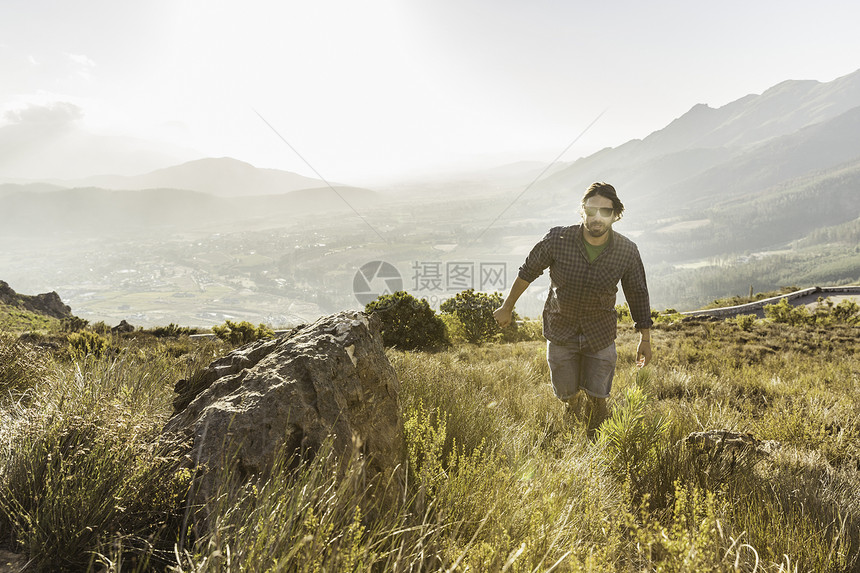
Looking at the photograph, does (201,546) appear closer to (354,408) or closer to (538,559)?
(354,408)

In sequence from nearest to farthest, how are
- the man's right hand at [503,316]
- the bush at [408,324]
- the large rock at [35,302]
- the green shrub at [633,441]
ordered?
the green shrub at [633,441] < the man's right hand at [503,316] < the bush at [408,324] < the large rock at [35,302]

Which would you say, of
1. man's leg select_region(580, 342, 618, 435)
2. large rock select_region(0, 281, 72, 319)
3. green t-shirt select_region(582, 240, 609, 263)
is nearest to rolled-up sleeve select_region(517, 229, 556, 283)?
green t-shirt select_region(582, 240, 609, 263)

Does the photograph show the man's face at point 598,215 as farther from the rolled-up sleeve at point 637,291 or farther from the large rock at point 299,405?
the large rock at point 299,405

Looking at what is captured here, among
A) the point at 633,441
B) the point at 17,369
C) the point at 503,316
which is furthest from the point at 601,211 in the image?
the point at 17,369

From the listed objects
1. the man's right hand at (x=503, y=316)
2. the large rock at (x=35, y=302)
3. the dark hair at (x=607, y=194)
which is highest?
the dark hair at (x=607, y=194)

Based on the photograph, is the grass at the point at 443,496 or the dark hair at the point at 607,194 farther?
the dark hair at the point at 607,194

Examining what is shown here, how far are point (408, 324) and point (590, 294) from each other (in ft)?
27.9

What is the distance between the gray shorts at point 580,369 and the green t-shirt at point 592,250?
0.70 m

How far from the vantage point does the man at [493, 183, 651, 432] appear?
3.48 metres

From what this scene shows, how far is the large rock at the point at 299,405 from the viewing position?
5.74 ft

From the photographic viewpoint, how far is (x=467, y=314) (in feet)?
45.3

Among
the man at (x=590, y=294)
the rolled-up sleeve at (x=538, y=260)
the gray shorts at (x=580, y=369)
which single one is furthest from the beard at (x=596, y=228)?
the gray shorts at (x=580, y=369)

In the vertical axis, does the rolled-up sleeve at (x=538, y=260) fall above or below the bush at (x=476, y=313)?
above

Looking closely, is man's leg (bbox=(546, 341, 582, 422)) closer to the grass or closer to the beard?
the grass
